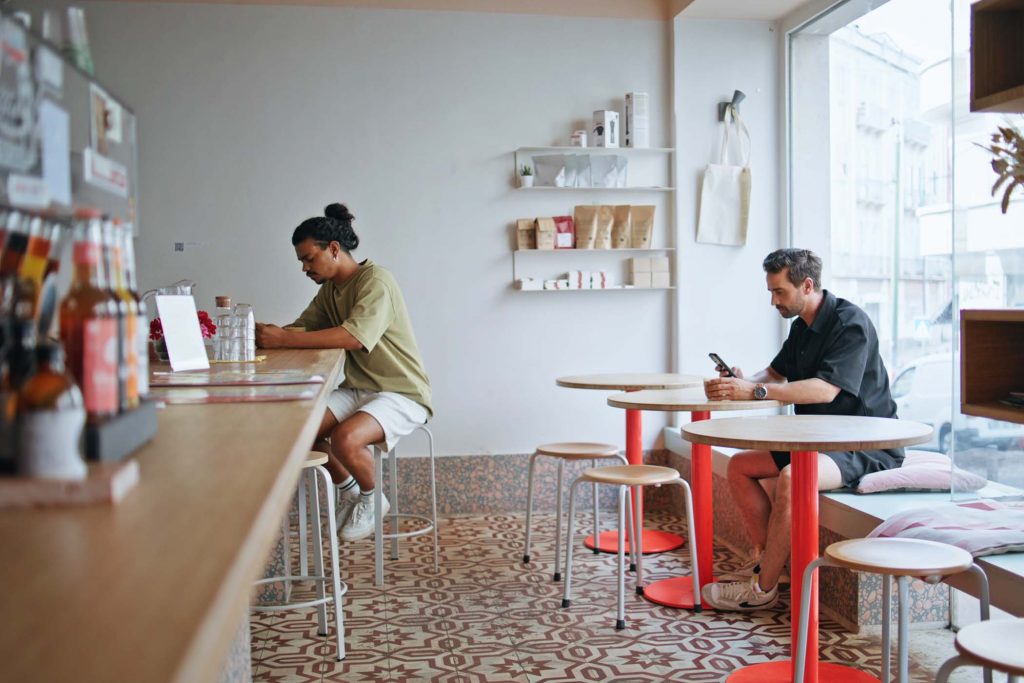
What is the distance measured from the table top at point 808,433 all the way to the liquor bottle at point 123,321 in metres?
1.60

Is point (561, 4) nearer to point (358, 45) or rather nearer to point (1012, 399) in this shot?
point (358, 45)

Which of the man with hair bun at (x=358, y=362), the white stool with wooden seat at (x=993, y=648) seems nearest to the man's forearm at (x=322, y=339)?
the man with hair bun at (x=358, y=362)

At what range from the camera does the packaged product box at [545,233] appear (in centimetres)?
507

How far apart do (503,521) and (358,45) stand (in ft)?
8.76

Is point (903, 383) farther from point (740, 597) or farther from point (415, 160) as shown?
point (415, 160)

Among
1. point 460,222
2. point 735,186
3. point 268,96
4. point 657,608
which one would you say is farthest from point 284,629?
point 735,186

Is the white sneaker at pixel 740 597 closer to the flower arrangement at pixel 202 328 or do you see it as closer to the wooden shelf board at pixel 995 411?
the wooden shelf board at pixel 995 411

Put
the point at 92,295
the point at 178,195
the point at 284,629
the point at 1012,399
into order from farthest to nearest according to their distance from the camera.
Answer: the point at 178,195, the point at 284,629, the point at 1012,399, the point at 92,295

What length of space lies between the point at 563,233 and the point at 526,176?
1.22 ft

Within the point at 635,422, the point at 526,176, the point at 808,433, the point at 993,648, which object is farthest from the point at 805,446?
the point at 526,176

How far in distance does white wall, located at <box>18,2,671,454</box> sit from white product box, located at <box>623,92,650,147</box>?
113 mm

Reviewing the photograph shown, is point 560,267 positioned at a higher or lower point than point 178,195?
lower

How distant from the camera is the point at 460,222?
5121 mm

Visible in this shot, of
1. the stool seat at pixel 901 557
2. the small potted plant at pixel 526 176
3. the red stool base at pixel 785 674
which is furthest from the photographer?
the small potted plant at pixel 526 176
